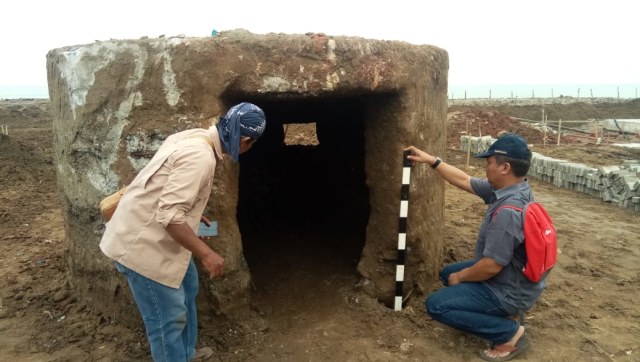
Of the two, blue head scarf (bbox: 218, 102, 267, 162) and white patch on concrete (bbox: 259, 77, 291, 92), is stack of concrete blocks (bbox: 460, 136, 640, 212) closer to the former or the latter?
white patch on concrete (bbox: 259, 77, 291, 92)

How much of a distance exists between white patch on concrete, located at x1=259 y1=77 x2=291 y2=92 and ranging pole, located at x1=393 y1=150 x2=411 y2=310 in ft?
3.55

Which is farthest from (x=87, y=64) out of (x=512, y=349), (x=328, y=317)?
(x=512, y=349)

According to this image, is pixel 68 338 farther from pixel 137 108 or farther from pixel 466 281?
pixel 466 281

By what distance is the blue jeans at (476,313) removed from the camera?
10.5 ft

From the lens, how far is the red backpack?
2.92 m

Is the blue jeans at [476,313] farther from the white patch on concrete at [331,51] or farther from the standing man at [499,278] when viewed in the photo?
the white patch on concrete at [331,51]

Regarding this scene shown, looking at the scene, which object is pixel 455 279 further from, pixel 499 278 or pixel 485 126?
pixel 485 126

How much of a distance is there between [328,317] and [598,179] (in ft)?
23.0

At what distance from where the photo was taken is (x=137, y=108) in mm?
3303

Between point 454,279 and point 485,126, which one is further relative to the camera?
point 485,126

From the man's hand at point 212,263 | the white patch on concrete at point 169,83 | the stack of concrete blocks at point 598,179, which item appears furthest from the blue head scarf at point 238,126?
the stack of concrete blocks at point 598,179

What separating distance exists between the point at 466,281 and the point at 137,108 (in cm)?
252

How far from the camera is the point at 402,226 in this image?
3.89m

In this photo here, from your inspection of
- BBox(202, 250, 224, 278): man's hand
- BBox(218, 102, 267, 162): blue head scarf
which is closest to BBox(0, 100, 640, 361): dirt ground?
BBox(202, 250, 224, 278): man's hand
